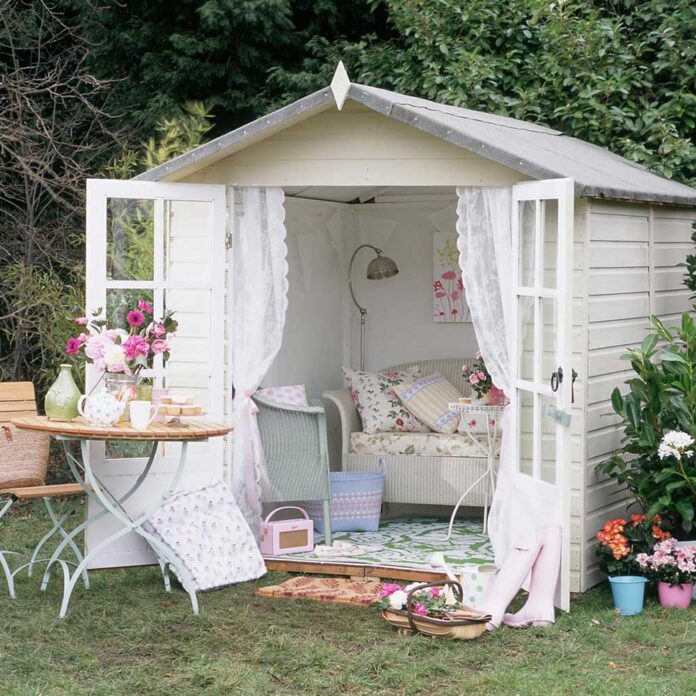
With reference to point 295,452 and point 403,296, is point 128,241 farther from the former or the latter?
point 403,296

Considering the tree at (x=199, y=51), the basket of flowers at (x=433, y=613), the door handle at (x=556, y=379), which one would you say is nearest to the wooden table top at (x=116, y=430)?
the basket of flowers at (x=433, y=613)

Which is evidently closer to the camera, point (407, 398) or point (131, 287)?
point (131, 287)

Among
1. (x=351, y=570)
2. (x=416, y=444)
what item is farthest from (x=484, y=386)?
(x=351, y=570)

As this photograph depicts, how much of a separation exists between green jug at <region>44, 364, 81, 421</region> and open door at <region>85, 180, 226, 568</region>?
579mm

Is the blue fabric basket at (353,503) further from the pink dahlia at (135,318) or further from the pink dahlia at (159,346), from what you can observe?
the pink dahlia at (135,318)

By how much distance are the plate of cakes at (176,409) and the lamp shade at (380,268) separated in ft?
8.09

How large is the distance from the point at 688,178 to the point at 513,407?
3364 millimetres

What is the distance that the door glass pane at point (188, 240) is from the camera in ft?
21.8

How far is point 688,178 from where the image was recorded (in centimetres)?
888

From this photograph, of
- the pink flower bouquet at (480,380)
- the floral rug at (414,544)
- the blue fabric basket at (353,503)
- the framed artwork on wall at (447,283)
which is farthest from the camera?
the framed artwork on wall at (447,283)

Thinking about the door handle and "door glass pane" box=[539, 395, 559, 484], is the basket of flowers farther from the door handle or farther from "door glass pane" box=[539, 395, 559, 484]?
the door handle

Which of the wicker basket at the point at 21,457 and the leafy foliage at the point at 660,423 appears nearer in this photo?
the leafy foliage at the point at 660,423

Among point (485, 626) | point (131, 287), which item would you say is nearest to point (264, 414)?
point (131, 287)

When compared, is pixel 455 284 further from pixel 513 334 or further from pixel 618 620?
pixel 618 620
